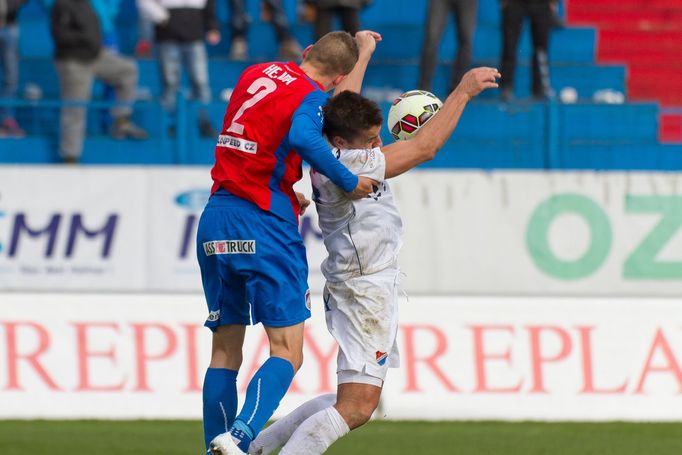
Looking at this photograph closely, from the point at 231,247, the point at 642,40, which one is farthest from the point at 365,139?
the point at 642,40

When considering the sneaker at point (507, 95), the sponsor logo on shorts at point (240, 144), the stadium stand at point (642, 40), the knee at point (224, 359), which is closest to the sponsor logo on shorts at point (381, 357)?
the knee at point (224, 359)

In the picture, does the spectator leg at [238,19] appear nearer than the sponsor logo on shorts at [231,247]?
No

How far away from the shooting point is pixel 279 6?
1449cm

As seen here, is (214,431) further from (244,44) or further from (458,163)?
(244,44)

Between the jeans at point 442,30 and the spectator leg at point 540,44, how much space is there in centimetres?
67

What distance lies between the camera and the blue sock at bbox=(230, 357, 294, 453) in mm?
6047

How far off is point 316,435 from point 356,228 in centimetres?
100

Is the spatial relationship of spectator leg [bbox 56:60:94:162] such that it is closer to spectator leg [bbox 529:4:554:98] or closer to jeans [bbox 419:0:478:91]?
jeans [bbox 419:0:478:91]

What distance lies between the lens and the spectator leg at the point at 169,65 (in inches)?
522

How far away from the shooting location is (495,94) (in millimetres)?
14320

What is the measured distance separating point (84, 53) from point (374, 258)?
7.25 m

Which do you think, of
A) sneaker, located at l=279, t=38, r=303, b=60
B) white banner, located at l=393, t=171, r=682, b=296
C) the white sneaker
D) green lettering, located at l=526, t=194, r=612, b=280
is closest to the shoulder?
the white sneaker

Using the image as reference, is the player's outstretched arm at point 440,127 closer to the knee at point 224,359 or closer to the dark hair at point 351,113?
the dark hair at point 351,113

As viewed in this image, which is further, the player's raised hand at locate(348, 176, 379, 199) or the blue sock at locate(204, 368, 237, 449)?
the blue sock at locate(204, 368, 237, 449)
